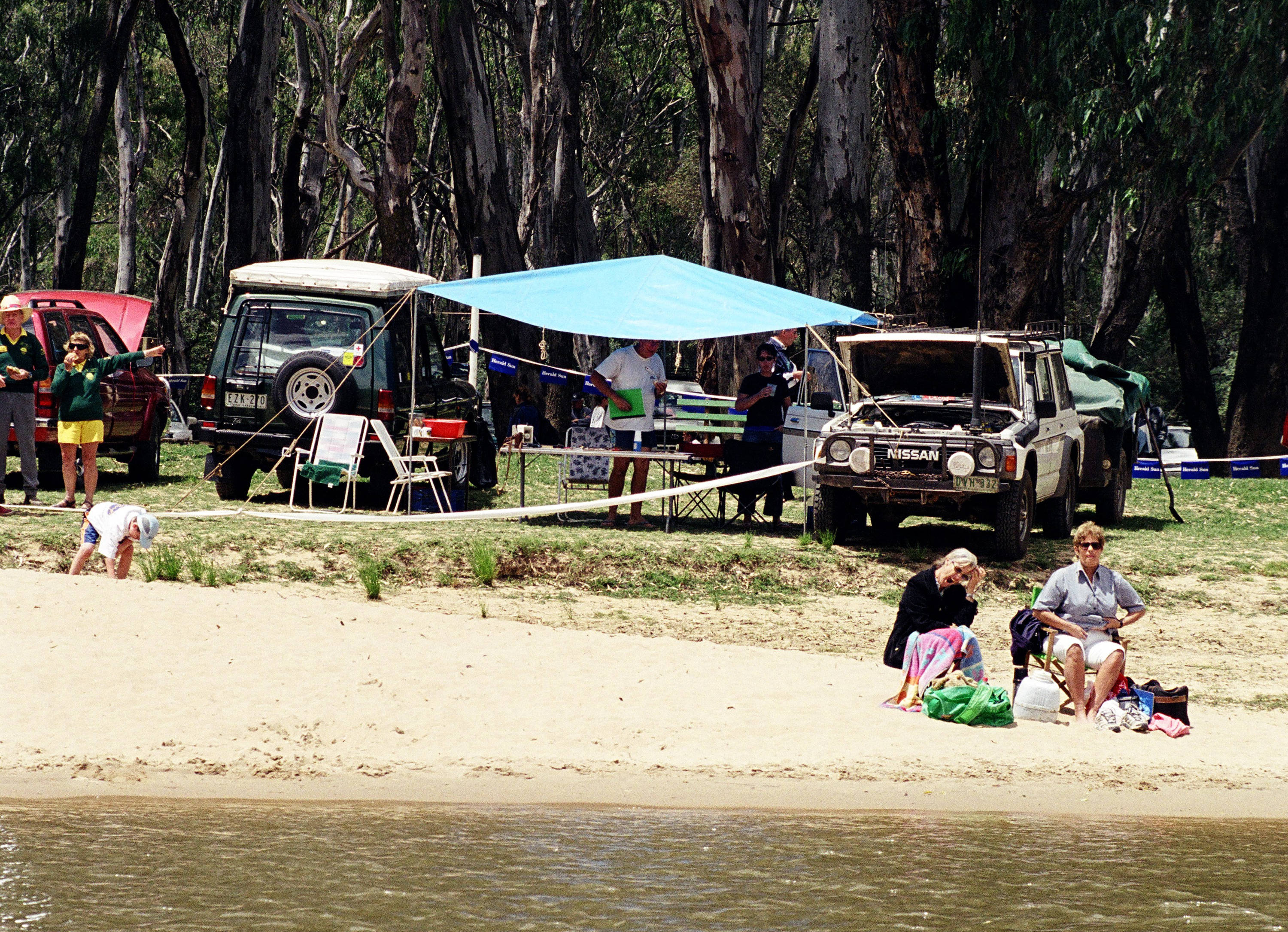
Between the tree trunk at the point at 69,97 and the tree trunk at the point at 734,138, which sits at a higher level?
the tree trunk at the point at 69,97

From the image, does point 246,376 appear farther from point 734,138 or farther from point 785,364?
point 734,138

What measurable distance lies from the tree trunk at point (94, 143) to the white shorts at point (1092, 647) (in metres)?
23.3

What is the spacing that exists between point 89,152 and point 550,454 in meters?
17.7

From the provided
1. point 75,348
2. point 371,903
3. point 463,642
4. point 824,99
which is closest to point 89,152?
point 824,99

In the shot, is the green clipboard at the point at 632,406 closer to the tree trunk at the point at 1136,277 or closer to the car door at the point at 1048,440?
the car door at the point at 1048,440

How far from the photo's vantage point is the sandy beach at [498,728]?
7637 mm

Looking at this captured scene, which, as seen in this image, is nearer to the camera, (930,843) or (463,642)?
(930,843)

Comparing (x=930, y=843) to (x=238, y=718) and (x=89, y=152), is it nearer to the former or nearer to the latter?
(x=238, y=718)

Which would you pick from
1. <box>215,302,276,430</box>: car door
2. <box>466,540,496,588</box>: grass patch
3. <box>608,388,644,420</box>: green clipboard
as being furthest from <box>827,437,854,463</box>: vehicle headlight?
<box>215,302,276,430</box>: car door

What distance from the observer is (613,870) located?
6.37 meters

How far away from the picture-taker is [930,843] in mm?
6875

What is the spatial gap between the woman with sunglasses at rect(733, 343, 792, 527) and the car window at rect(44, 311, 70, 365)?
7050 millimetres

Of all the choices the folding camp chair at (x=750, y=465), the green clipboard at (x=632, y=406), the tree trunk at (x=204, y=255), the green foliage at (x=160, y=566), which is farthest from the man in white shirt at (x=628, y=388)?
the tree trunk at (x=204, y=255)

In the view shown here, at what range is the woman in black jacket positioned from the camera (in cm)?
859
